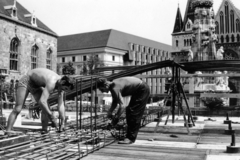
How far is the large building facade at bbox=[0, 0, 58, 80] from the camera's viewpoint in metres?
32.6

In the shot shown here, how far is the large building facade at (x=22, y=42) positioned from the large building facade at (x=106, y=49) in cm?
1718

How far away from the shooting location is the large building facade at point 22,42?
3262cm

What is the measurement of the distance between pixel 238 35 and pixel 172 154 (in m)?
51.0

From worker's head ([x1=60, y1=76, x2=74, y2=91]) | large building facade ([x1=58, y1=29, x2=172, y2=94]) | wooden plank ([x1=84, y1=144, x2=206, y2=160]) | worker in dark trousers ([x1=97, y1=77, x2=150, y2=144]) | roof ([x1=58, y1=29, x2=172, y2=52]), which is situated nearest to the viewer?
wooden plank ([x1=84, y1=144, x2=206, y2=160])

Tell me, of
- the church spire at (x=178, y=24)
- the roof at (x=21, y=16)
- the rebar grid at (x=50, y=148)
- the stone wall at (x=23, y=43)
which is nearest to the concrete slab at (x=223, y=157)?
the rebar grid at (x=50, y=148)

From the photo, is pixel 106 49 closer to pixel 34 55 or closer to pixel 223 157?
pixel 34 55

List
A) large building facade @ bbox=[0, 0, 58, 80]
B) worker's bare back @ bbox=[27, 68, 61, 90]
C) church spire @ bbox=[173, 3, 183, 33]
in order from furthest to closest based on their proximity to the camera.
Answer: church spire @ bbox=[173, 3, 183, 33] → large building facade @ bbox=[0, 0, 58, 80] → worker's bare back @ bbox=[27, 68, 61, 90]

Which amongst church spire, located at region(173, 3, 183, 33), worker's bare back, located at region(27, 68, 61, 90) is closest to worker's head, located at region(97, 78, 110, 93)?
worker's bare back, located at region(27, 68, 61, 90)

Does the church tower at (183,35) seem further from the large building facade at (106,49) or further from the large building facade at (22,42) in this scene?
the large building facade at (22,42)

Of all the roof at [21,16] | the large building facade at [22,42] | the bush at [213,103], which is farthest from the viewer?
the roof at [21,16]

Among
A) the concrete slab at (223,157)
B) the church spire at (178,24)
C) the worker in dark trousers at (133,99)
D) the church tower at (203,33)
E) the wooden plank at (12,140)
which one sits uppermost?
the church spire at (178,24)

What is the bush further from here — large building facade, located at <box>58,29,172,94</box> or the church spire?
the church spire

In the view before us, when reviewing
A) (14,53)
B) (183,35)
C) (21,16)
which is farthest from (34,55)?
(183,35)

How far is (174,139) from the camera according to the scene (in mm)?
6992
